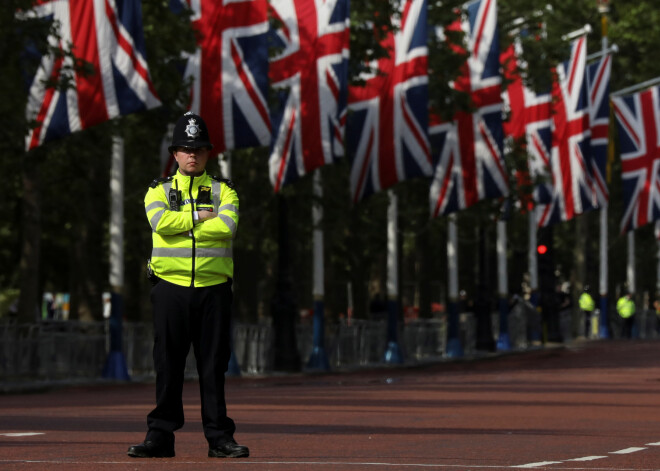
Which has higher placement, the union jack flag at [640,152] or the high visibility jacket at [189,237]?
the union jack flag at [640,152]

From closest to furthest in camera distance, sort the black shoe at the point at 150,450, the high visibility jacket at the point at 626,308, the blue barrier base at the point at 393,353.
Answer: the black shoe at the point at 150,450, the blue barrier base at the point at 393,353, the high visibility jacket at the point at 626,308

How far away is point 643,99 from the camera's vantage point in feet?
176

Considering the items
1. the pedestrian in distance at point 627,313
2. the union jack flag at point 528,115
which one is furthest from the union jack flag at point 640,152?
the pedestrian in distance at point 627,313

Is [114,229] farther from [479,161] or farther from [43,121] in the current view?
[479,161]

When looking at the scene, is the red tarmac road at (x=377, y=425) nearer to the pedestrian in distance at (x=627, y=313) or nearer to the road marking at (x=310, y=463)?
the road marking at (x=310, y=463)

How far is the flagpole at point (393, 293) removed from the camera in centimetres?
4234

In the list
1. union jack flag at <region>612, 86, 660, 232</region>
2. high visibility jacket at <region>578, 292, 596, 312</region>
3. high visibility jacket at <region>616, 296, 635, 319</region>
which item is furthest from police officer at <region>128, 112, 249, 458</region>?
high visibility jacket at <region>578, 292, 596, 312</region>

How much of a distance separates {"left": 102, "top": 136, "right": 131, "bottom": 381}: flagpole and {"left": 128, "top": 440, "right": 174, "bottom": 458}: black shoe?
1995 centimetres

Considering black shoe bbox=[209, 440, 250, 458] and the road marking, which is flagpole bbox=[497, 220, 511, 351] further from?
black shoe bbox=[209, 440, 250, 458]

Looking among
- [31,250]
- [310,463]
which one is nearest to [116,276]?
[31,250]

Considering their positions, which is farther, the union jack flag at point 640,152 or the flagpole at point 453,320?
the union jack flag at point 640,152

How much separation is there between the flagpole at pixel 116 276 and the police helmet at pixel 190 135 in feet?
66.9

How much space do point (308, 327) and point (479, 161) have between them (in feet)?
16.5

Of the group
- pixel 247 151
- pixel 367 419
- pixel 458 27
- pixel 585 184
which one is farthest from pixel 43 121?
pixel 585 184
